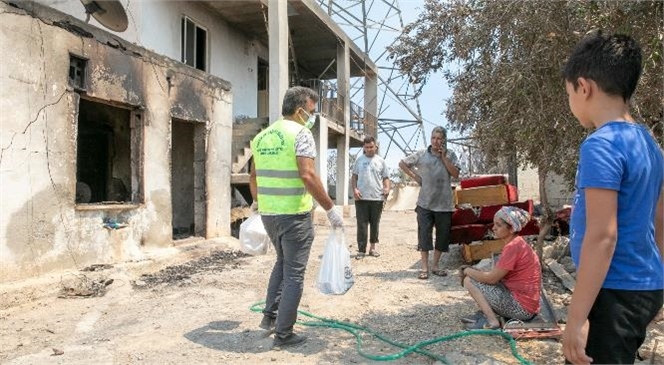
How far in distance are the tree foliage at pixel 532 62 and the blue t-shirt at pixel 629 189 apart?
5.82 feet

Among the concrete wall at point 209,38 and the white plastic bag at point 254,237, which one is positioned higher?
the concrete wall at point 209,38

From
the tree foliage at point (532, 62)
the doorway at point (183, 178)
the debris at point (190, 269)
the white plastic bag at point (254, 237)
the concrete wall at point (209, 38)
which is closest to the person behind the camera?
the tree foliage at point (532, 62)

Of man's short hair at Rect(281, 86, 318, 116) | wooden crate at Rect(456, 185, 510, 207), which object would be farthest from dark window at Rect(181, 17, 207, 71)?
man's short hair at Rect(281, 86, 318, 116)

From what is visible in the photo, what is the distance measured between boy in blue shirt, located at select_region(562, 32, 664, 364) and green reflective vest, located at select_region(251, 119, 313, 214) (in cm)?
217

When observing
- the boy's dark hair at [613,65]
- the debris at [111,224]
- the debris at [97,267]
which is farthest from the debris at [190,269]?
the boy's dark hair at [613,65]

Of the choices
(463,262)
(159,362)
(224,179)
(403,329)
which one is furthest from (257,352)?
(224,179)

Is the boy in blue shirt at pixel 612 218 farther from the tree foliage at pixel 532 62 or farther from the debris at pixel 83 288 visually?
the debris at pixel 83 288

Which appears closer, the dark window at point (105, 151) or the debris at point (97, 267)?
the debris at point (97, 267)

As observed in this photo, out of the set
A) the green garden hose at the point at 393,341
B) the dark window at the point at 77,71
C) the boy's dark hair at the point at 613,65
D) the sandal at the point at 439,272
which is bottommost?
the green garden hose at the point at 393,341

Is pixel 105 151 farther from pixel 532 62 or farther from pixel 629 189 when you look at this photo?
pixel 629 189

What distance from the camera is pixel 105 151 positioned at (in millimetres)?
8875

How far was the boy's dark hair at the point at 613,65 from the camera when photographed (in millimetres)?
1603

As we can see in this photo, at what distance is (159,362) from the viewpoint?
3.30 metres

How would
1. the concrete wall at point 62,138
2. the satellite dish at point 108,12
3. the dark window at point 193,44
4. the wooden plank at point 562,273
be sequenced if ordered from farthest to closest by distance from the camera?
the dark window at point 193,44 < the satellite dish at point 108,12 < the wooden plank at point 562,273 < the concrete wall at point 62,138
